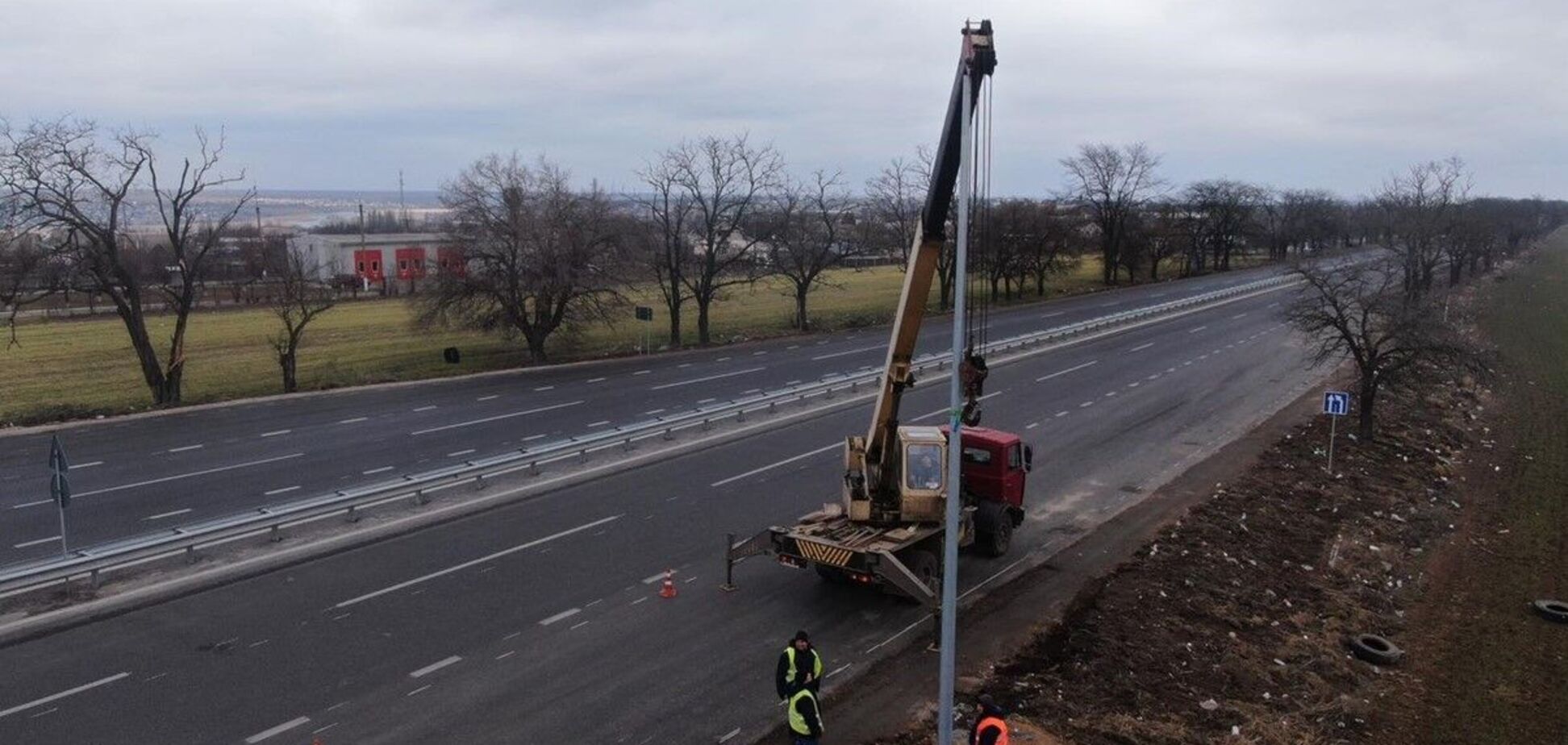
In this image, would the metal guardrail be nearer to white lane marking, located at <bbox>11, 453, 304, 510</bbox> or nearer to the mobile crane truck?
white lane marking, located at <bbox>11, 453, 304, 510</bbox>

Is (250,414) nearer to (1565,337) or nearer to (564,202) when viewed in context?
(564,202)

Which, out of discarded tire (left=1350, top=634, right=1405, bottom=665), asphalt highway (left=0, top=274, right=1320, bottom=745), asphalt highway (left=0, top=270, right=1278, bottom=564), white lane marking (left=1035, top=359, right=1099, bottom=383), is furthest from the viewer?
white lane marking (left=1035, top=359, right=1099, bottom=383)

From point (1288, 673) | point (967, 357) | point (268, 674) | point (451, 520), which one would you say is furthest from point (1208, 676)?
point (451, 520)

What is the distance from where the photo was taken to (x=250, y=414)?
99.3 ft

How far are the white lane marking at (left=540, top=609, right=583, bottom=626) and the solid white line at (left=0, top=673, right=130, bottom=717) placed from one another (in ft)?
16.5

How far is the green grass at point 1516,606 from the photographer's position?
1263cm

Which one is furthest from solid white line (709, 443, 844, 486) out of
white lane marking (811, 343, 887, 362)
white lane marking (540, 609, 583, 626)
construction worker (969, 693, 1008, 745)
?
white lane marking (811, 343, 887, 362)

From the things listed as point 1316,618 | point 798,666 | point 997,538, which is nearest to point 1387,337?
point 1316,618

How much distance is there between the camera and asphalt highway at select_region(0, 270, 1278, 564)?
798 inches

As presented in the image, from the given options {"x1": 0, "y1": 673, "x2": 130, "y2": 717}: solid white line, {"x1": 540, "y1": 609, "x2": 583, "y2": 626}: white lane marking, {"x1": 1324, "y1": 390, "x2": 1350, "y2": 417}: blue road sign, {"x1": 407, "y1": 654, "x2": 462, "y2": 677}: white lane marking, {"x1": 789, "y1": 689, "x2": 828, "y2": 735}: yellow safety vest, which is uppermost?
{"x1": 1324, "y1": 390, "x2": 1350, "y2": 417}: blue road sign

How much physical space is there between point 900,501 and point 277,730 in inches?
341

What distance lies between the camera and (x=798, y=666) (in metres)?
10.7

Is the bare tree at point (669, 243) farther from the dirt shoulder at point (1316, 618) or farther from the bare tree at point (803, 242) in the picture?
the dirt shoulder at point (1316, 618)

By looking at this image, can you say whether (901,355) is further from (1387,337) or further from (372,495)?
(1387,337)
